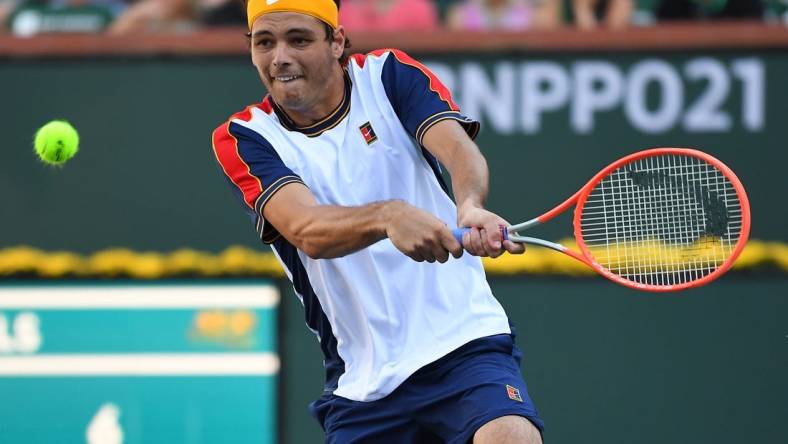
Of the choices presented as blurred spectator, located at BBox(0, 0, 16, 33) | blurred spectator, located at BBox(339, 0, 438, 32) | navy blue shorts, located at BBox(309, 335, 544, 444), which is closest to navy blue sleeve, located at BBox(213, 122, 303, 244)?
navy blue shorts, located at BBox(309, 335, 544, 444)

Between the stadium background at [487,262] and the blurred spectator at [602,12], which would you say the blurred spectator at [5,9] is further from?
the blurred spectator at [602,12]

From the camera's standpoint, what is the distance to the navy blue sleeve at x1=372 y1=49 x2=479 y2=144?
4.45 m

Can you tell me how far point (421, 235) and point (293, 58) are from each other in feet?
2.87

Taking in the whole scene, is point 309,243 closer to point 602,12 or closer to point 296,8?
point 296,8

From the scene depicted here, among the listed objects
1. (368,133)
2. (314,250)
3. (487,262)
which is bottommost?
(487,262)

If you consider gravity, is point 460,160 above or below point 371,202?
above

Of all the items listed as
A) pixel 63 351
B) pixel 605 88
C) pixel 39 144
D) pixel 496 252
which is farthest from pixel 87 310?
pixel 496 252

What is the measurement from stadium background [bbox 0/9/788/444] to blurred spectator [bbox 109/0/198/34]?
56 centimetres

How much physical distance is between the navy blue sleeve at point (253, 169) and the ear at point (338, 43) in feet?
1.26

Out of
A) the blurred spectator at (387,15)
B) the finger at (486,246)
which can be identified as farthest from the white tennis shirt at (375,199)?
the blurred spectator at (387,15)

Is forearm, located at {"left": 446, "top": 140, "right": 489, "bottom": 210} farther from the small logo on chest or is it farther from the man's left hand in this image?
the small logo on chest

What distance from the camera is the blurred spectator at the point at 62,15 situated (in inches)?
329

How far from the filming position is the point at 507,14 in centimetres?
782

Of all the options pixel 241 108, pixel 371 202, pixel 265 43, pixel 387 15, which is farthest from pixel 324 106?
pixel 387 15
